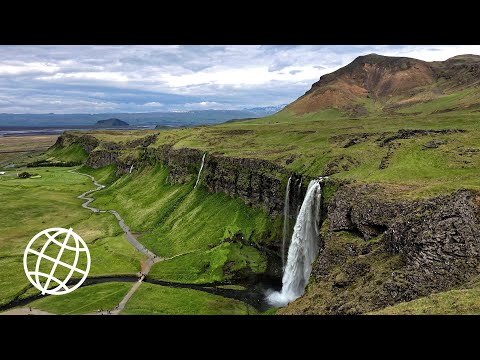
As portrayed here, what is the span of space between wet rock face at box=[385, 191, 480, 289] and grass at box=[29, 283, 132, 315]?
130 feet

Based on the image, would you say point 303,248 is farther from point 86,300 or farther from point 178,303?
point 86,300

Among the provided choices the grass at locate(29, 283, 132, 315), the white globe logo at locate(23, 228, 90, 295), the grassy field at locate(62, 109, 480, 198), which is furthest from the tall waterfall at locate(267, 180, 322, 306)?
the white globe logo at locate(23, 228, 90, 295)

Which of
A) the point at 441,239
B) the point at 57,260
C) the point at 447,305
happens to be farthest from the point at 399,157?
the point at 57,260

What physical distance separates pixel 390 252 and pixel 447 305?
16.7m

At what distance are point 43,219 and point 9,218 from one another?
8139 millimetres

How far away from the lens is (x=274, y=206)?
7906 cm

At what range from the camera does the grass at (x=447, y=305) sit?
21811mm

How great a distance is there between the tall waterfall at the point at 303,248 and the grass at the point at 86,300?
22861 millimetres

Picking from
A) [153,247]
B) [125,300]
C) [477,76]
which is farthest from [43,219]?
[477,76]

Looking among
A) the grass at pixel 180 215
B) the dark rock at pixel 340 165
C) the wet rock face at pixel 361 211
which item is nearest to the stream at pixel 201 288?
the grass at pixel 180 215

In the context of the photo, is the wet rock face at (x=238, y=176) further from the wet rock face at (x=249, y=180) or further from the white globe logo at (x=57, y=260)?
the white globe logo at (x=57, y=260)

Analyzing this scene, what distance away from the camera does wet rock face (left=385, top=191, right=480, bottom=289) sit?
33375mm

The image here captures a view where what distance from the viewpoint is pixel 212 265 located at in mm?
69938

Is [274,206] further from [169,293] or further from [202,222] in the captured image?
[169,293]
